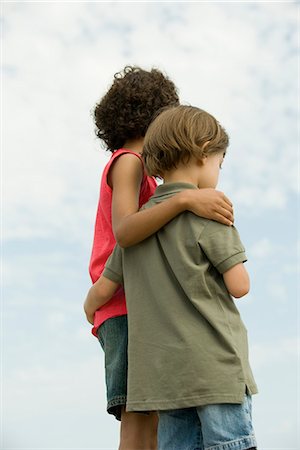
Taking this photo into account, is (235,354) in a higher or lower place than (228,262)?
lower

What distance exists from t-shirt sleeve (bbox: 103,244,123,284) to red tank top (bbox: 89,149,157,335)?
119 millimetres

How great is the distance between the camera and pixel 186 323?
9.93 ft

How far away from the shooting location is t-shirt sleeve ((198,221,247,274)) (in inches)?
119

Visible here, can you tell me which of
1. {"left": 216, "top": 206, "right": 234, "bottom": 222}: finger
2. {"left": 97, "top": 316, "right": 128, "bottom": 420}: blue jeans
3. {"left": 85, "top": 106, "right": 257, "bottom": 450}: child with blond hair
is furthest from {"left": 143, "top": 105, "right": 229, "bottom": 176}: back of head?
{"left": 97, "top": 316, "right": 128, "bottom": 420}: blue jeans

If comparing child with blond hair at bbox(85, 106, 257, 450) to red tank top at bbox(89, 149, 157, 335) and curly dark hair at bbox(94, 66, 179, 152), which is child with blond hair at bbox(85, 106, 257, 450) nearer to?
red tank top at bbox(89, 149, 157, 335)

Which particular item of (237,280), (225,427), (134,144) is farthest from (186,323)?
(134,144)

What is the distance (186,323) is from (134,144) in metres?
1.10

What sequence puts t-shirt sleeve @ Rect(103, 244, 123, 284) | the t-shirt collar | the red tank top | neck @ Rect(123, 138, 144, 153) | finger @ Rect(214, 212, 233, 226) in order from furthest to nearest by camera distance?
neck @ Rect(123, 138, 144, 153) → the red tank top → t-shirt sleeve @ Rect(103, 244, 123, 284) → the t-shirt collar → finger @ Rect(214, 212, 233, 226)

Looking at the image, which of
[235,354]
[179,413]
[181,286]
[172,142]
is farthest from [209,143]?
[179,413]

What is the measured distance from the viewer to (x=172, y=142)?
3184 millimetres

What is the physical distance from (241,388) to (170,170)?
3.17ft

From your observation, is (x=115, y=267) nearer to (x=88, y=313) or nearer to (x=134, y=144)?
(x=88, y=313)

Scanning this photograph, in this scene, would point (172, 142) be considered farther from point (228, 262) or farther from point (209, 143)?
point (228, 262)

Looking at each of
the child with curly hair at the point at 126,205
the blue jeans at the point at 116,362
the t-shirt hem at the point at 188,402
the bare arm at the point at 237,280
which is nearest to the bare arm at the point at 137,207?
the child with curly hair at the point at 126,205
